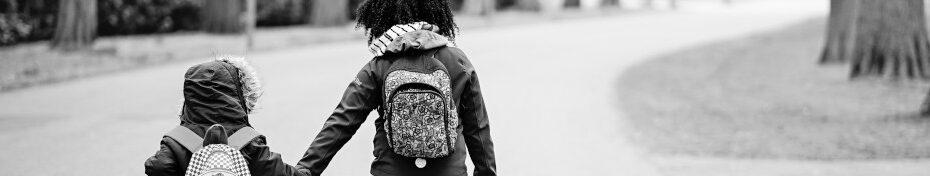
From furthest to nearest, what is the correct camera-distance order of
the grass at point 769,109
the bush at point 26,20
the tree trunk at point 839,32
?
the bush at point 26,20, the tree trunk at point 839,32, the grass at point 769,109

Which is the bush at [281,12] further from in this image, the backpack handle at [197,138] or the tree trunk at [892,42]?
the backpack handle at [197,138]

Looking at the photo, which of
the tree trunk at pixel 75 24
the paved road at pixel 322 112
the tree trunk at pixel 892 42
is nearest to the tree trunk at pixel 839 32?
the tree trunk at pixel 892 42

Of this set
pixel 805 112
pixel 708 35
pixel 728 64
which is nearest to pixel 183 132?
pixel 805 112

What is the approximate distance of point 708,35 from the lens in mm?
27250

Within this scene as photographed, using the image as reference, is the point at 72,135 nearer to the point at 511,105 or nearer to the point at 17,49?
the point at 511,105

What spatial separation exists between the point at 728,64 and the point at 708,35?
7681 millimetres

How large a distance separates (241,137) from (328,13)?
22029 mm

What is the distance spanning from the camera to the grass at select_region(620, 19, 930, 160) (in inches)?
373

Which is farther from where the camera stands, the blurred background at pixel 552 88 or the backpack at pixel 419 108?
the blurred background at pixel 552 88

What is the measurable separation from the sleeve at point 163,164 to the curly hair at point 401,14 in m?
0.85

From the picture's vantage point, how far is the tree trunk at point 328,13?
25.4m

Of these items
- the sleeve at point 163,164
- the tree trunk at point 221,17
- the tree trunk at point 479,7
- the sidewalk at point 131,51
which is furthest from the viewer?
the tree trunk at point 479,7

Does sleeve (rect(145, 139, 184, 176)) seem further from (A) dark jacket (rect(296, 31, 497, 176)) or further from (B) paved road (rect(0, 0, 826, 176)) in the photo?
(B) paved road (rect(0, 0, 826, 176))

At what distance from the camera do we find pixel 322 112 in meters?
11.1
